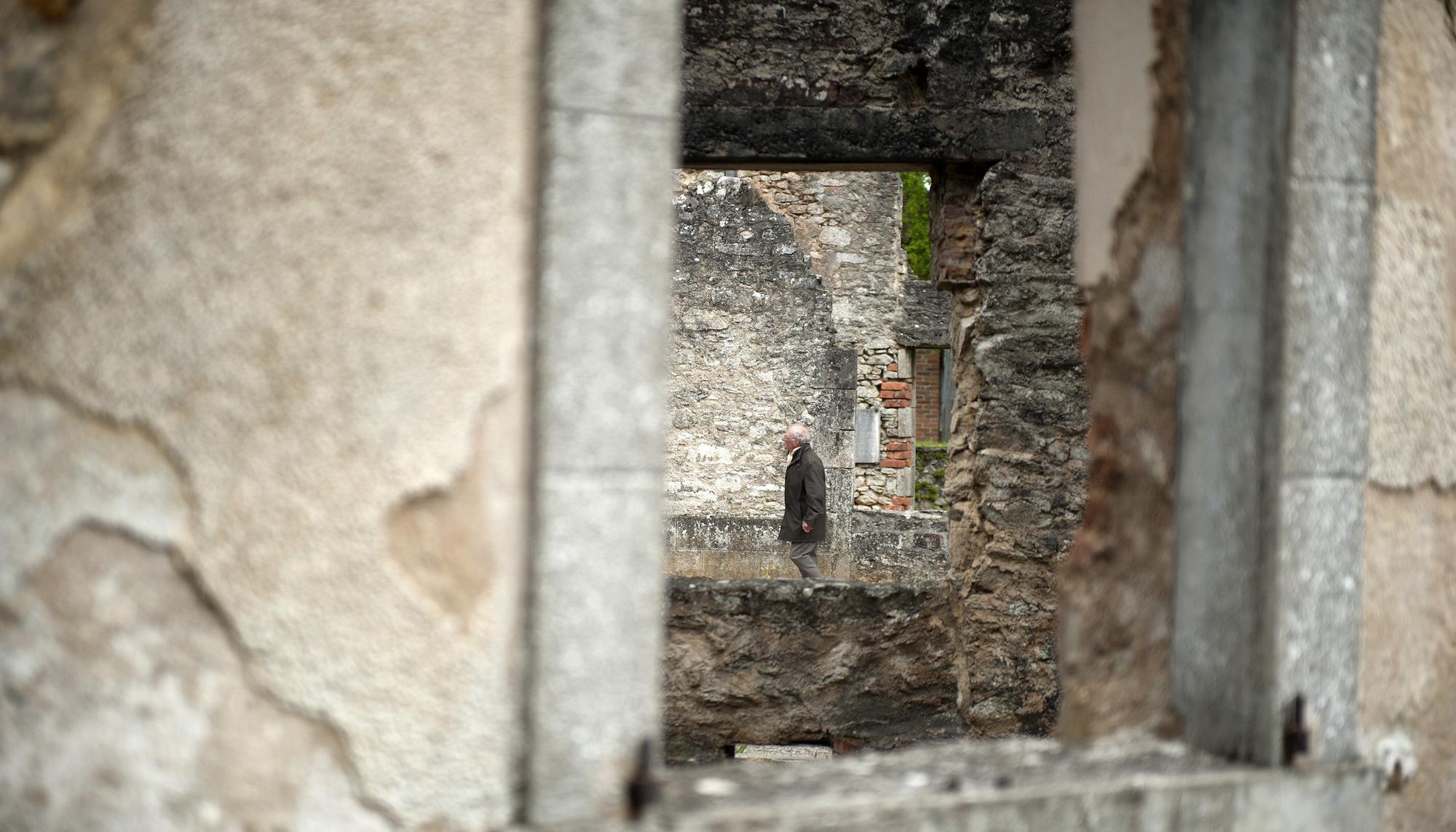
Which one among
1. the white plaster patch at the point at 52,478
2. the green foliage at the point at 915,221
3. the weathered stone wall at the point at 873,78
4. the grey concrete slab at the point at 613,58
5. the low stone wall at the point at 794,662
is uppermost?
the green foliage at the point at 915,221

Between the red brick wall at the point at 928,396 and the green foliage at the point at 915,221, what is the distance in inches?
55.5

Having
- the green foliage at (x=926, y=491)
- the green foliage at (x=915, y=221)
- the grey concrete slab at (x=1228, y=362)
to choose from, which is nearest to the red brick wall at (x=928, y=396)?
the green foliage at (x=915, y=221)

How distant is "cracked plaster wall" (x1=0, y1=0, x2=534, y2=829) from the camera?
1452 mm

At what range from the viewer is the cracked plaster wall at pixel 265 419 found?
145cm

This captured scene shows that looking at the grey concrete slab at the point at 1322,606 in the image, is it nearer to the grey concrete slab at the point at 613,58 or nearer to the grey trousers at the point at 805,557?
the grey concrete slab at the point at 613,58

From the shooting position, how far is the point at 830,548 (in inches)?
471

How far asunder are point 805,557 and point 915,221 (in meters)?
9.95

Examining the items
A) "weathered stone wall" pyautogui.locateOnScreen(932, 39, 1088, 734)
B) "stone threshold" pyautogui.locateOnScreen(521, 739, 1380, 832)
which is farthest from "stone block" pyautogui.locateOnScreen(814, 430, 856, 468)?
"stone threshold" pyautogui.locateOnScreen(521, 739, 1380, 832)

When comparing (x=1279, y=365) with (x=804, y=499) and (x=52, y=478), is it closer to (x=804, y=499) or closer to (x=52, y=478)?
(x=52, y=478)

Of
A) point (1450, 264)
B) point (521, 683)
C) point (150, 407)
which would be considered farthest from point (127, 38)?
point (1450, 264)

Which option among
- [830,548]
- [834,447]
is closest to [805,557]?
[830,548]

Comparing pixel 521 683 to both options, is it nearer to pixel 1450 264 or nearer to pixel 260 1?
pixel 260 1

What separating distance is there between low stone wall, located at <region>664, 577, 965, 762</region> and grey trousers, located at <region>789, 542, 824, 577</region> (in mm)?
4023

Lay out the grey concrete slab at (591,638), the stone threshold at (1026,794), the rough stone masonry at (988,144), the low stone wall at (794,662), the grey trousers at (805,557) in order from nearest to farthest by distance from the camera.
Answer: the grey concrete slab at (591,638) < the stone threshold at (1026,794) < the low stone wall at (794,662) < the rough stone masonry at (988,144) < the grey trousers at (805,557)
